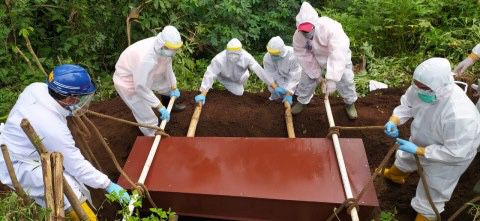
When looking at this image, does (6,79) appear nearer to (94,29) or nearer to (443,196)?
(94,29)

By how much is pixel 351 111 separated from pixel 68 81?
3491 mm

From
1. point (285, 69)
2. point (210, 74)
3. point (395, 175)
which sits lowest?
point (395, 175)

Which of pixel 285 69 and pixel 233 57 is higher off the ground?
pixel 233 57

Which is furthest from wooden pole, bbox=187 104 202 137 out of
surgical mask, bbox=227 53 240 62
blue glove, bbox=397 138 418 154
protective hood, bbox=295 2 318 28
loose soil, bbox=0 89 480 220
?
blue glove, bbox=397 138 418 154

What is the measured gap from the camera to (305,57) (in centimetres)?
495

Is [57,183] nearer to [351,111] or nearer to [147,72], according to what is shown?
[147,72]

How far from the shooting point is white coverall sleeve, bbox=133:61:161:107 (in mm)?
4438

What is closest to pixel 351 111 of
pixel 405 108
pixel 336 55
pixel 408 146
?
pixel 336 55

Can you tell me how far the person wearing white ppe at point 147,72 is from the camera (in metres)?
4.36

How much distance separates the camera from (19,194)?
2730mm

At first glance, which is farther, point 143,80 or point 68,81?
point 143,80

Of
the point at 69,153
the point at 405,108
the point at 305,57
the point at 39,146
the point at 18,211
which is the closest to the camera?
the point at 39,146

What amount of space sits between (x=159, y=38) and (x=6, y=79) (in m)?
3.15

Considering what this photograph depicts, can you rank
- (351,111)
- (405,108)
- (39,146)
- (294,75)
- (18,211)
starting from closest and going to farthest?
(39,146)
(18,211)
(405,108)
(351,111)
(294,75)
